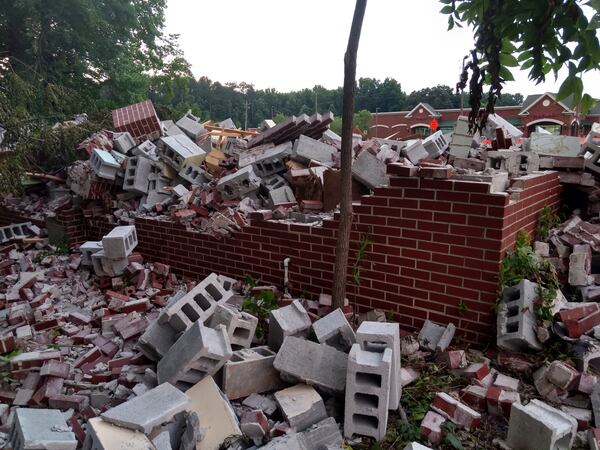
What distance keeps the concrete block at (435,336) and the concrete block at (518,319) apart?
14.6 inches

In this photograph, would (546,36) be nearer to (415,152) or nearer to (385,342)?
(385,342)

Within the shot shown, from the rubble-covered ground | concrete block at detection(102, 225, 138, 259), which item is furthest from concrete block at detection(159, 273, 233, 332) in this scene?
concrete block at detection(102, 225, 138, 259)

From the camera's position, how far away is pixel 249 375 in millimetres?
3062

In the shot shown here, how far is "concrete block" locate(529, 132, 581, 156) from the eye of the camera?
5.11 meters

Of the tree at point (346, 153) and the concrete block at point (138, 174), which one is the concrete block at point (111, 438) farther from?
the concrete block at point (138, 174)

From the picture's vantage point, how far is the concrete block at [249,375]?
2979 mm

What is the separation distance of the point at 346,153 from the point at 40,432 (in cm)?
265

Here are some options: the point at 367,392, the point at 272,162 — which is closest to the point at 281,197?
the point at 272,162

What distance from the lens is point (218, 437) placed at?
2.66 m

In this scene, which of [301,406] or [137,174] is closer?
[301,406]

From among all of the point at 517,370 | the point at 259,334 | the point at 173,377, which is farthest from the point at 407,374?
the point at 173,377

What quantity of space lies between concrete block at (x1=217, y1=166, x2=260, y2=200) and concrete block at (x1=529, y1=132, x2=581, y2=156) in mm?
3470

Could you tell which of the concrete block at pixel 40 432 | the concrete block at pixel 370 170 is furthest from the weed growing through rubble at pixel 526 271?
the concrete block at pixel 40 432

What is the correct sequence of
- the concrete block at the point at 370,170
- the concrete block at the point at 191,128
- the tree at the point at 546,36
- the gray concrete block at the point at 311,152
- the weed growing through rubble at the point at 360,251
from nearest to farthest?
the tree at the point at 546,36, the weed growing through rubble at the point at 360,251, the concrete block at the point at 370,170, the gray concrete block at the point at 311,152, the concrete block at the point at 191,128
